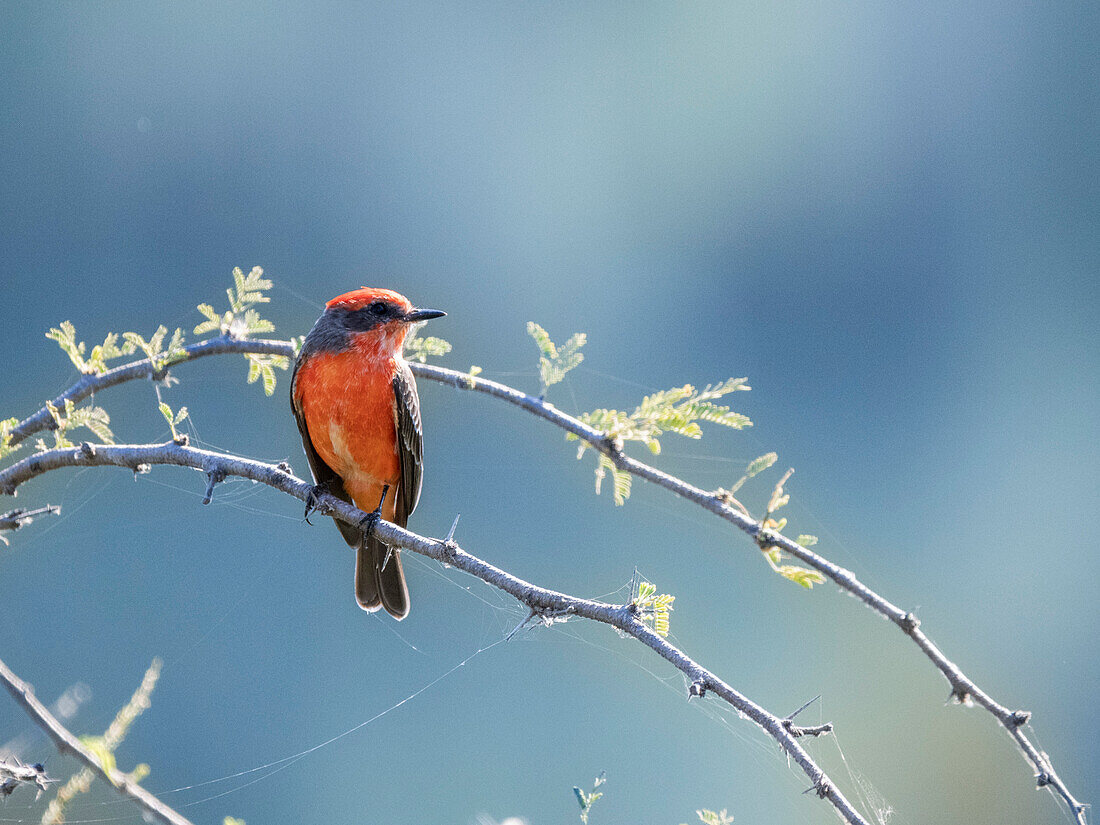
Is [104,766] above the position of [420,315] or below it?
below

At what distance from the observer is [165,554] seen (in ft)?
26.6

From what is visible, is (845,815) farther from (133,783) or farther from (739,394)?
(739,394)

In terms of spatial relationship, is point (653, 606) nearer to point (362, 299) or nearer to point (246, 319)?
point (246, 319)

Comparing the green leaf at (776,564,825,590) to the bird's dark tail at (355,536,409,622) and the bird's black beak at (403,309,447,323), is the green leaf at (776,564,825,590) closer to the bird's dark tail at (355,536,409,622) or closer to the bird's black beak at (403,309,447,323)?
the bird's black beak at (403,309,447,323)

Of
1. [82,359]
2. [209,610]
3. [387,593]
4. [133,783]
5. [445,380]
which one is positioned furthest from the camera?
[209,610]

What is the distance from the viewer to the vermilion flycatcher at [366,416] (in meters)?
3.65

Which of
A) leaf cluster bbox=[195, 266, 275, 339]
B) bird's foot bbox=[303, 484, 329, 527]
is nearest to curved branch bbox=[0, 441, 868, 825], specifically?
bird's foot bbox=[303, 484, 329, 527]

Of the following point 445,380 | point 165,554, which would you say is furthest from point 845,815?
point 165,554

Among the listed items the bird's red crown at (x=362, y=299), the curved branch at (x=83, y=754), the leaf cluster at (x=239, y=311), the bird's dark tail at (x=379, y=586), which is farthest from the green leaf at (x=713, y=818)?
the bird's red crown at (x=362, y=299)

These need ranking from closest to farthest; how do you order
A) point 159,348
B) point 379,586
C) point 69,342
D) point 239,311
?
point 69,342
point 159,348
point 239,311
point 379,586

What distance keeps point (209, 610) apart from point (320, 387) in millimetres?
3888

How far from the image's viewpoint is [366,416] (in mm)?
3646

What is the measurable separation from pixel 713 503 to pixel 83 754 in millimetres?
1442

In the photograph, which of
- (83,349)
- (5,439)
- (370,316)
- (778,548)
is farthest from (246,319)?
(778,548)
